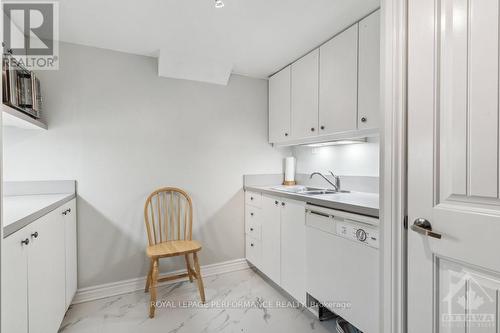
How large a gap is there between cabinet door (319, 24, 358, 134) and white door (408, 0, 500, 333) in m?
0.75

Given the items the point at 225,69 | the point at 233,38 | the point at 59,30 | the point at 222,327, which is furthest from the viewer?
the point at 225,69

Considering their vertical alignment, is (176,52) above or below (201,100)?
above

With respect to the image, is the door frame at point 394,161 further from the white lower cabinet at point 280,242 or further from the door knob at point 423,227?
the white lower cabinet at point 280,242

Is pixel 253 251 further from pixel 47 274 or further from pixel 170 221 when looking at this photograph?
pixel 47 274

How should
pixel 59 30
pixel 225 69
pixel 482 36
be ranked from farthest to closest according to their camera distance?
pixel 225 69 < pixel 59 30 < pixel 482 36

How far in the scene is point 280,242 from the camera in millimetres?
2199

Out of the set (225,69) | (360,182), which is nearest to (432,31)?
(360,182)

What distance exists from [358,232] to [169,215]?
5.88 feet

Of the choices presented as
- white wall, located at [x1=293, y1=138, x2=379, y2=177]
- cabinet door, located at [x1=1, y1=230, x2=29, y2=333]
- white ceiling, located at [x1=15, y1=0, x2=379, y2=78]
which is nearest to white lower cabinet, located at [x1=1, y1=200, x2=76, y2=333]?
cabinet door, located at [x1=1, y1=230, x2=29, y2=333]

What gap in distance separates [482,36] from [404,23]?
319mm

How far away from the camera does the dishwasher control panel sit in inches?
53.6

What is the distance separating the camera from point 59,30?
6.50 ft

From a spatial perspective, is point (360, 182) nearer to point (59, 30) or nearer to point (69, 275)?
point (69, 275)

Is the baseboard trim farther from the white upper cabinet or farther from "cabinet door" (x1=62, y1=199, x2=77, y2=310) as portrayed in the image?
the white upper cabinet
